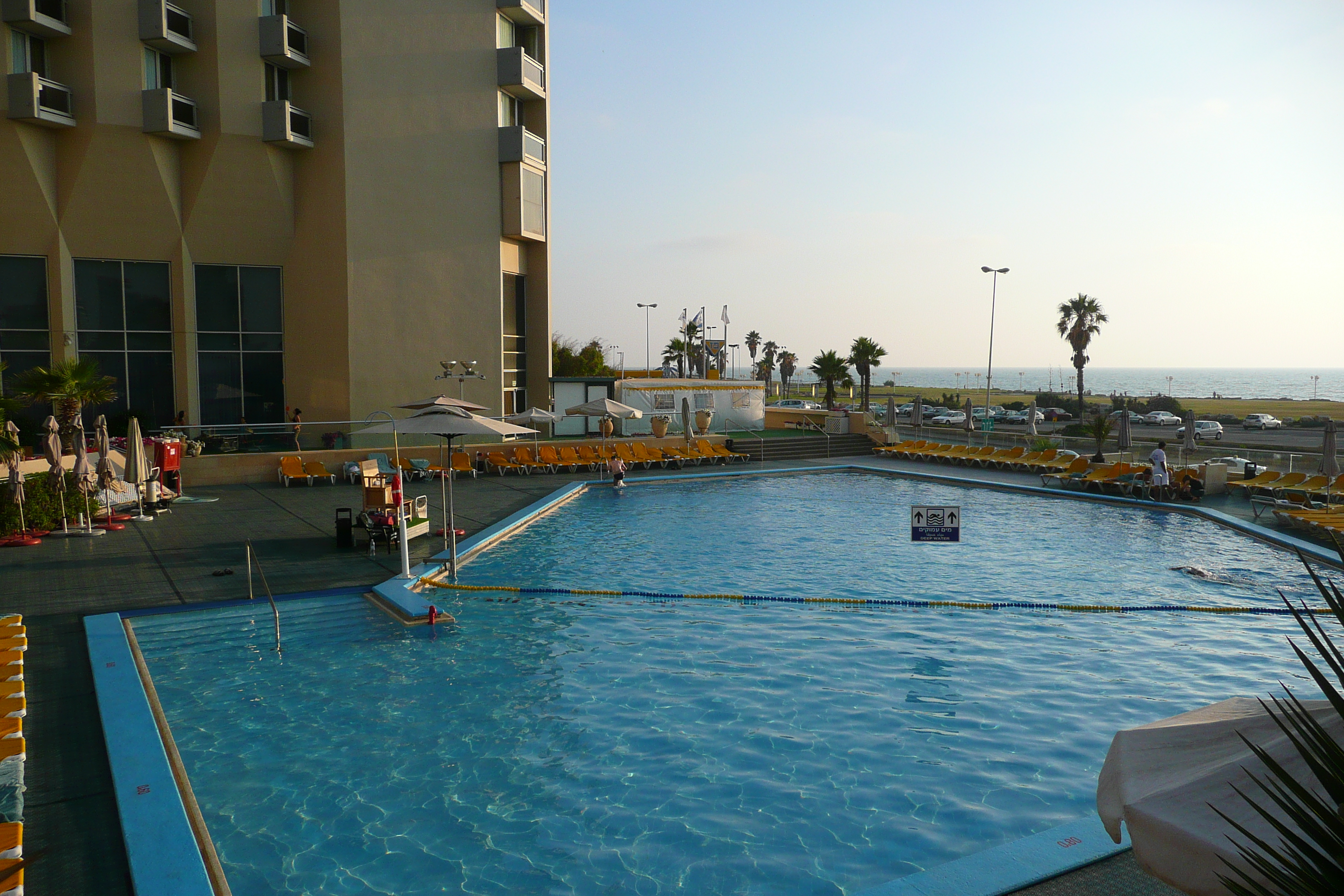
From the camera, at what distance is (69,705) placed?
7.60 m

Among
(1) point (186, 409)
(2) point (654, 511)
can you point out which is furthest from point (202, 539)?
(1) point (186, 409)

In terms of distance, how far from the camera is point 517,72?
92.6 ft

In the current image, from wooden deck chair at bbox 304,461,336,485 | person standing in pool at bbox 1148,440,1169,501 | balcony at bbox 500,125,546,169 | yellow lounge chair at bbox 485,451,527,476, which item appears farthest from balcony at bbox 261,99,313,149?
person standing in pool at bbox 1148,440,1169,501

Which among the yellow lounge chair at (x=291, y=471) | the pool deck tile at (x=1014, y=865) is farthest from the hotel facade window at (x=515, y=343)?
the pool deck tile at (x=1014, y=865)

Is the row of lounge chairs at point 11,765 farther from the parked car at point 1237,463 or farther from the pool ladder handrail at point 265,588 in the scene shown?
the parked car at point 1237,463

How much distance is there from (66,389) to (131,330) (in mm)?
7586

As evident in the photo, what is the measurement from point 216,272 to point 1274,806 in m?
27.9

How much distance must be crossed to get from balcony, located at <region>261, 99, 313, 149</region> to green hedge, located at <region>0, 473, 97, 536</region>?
1279cm

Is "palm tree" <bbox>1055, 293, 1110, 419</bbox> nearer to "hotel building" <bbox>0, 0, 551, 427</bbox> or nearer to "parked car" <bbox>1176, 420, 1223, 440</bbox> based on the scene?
"parked car" <bbox>1176, 420, 1223, 440</bbox>

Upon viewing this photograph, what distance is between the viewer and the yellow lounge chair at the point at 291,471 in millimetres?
21078

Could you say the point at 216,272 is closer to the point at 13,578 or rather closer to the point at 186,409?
the point at 186,409

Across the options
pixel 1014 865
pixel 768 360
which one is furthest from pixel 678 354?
pixel 1014 865

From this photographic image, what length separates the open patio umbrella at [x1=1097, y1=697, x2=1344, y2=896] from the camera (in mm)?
2941

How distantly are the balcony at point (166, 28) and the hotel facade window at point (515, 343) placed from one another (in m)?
11.1
